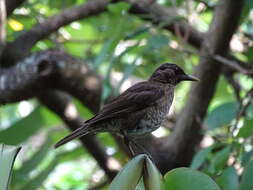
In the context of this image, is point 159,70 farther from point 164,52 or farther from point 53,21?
A: point 53,21

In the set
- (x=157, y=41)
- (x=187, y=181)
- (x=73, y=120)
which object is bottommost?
(x=73, y=120)

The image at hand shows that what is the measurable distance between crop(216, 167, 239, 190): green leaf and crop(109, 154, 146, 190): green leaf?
938 millimetres

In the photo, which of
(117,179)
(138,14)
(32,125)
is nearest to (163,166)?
(32,125)

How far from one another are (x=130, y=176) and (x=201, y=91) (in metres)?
2.99

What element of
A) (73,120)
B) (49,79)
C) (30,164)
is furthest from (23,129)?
(73,120)

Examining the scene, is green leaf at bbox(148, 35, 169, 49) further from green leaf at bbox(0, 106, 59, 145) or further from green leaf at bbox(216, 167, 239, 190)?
green leaf at bbox(216, 167, 239, 190)

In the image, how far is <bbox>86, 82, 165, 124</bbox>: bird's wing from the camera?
338 centimetres

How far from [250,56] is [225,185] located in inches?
86.8

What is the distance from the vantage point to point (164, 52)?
509cm

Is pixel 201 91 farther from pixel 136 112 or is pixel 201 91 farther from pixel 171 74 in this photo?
pixel 136 112

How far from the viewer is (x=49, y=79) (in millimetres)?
4723

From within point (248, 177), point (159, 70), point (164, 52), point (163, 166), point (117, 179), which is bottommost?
point (163, 166)

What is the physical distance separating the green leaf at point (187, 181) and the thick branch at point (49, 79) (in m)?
2.95

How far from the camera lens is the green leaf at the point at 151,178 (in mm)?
1459
